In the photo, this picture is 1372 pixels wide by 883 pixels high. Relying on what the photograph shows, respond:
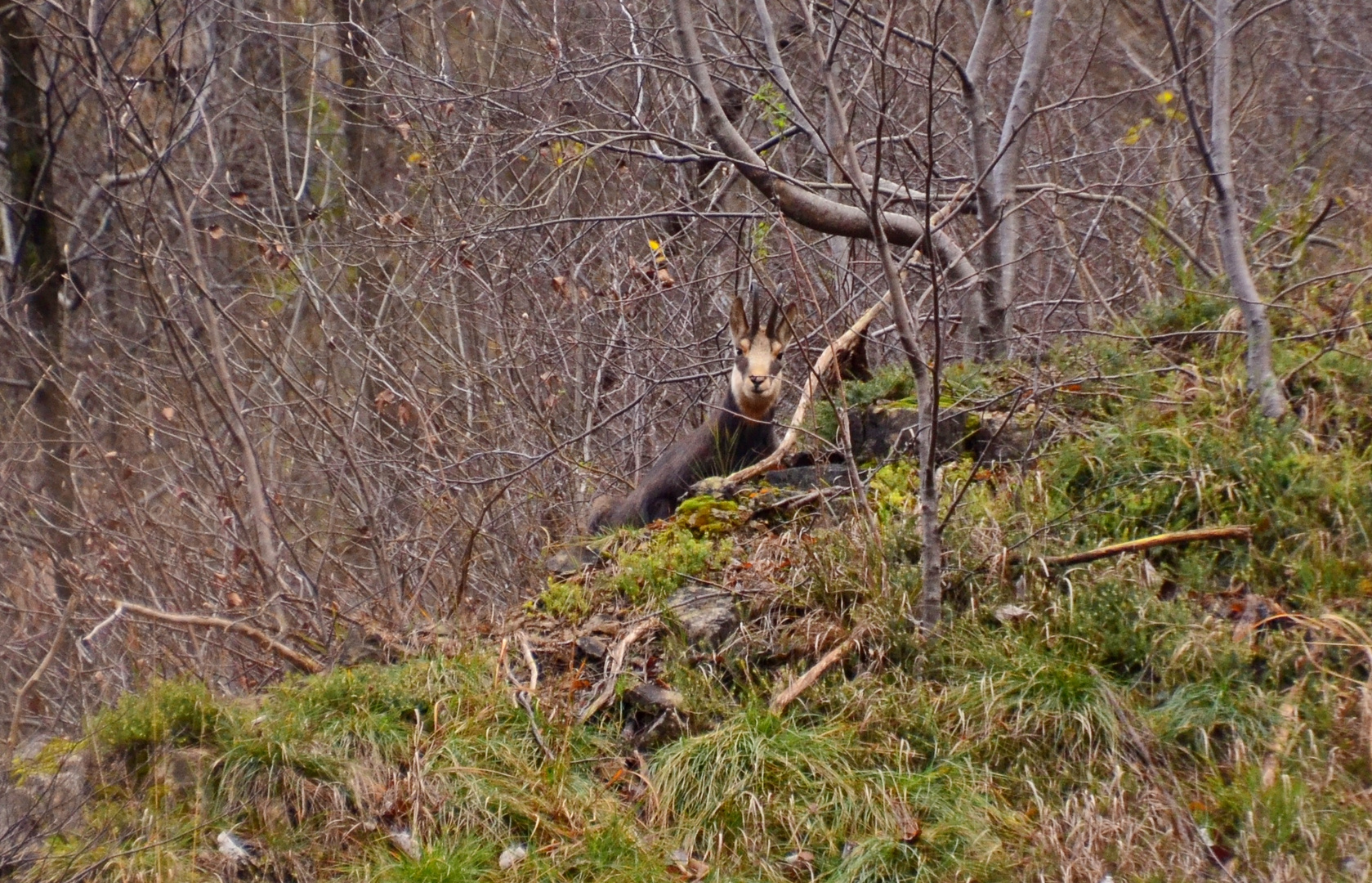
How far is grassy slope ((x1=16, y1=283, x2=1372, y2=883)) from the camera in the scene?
4.54 meters

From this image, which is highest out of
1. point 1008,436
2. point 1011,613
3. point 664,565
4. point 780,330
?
point 780,330

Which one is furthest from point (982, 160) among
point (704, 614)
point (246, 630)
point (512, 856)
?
point (512, 856)

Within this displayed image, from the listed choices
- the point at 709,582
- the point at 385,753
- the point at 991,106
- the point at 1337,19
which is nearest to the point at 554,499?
the point at 709,582

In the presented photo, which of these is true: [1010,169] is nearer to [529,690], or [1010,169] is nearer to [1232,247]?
[1232,247]

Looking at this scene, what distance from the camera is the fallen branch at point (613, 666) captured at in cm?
564

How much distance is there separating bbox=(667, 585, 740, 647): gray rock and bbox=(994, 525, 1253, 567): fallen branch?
1395mm

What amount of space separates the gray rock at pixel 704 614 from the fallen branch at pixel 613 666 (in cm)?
14

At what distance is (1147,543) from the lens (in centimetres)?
550

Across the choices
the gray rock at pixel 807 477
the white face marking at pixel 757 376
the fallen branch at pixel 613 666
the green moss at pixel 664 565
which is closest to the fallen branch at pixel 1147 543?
the gray rock at pixel 807 477

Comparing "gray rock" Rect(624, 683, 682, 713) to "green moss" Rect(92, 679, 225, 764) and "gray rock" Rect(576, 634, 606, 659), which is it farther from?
"green moss" Rect(92, 679, 225, 764)

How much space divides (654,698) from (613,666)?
0.32m

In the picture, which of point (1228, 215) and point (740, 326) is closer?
point (1228, 215)

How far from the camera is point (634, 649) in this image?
19.5ft

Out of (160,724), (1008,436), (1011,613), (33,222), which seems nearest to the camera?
(160,724)
